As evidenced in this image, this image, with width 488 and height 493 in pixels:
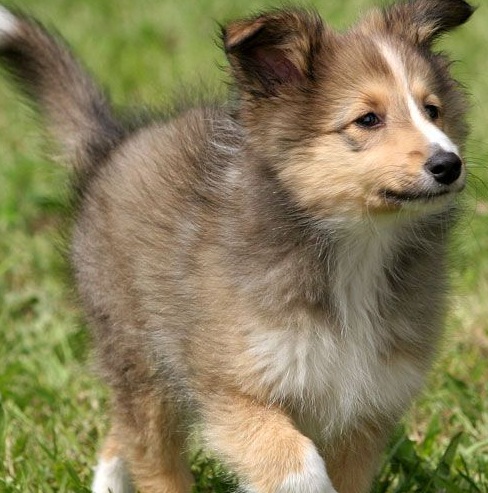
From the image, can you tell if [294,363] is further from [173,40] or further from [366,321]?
[173,40]

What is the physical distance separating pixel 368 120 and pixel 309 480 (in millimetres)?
1210

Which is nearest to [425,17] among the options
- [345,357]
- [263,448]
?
[345,357]

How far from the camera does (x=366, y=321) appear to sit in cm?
440

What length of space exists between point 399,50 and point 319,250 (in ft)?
2.46

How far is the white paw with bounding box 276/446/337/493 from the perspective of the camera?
4.19 m

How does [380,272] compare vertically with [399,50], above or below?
below

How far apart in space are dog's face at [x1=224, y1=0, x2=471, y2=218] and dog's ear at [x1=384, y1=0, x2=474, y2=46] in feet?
0.37

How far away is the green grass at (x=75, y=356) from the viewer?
5160 millimetres

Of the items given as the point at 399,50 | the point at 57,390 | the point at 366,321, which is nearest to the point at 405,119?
the point at 399,50

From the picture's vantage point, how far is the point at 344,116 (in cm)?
423

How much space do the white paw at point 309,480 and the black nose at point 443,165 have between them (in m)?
1.02

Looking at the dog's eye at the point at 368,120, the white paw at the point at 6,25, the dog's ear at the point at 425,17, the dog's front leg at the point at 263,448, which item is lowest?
the dog's front leg at the point at 263,448

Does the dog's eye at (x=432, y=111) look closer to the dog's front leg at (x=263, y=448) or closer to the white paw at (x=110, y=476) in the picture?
the dog's front leg at (x=263, y=448)

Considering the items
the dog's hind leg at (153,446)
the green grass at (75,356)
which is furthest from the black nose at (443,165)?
the dog's hind leg at (153,446)
